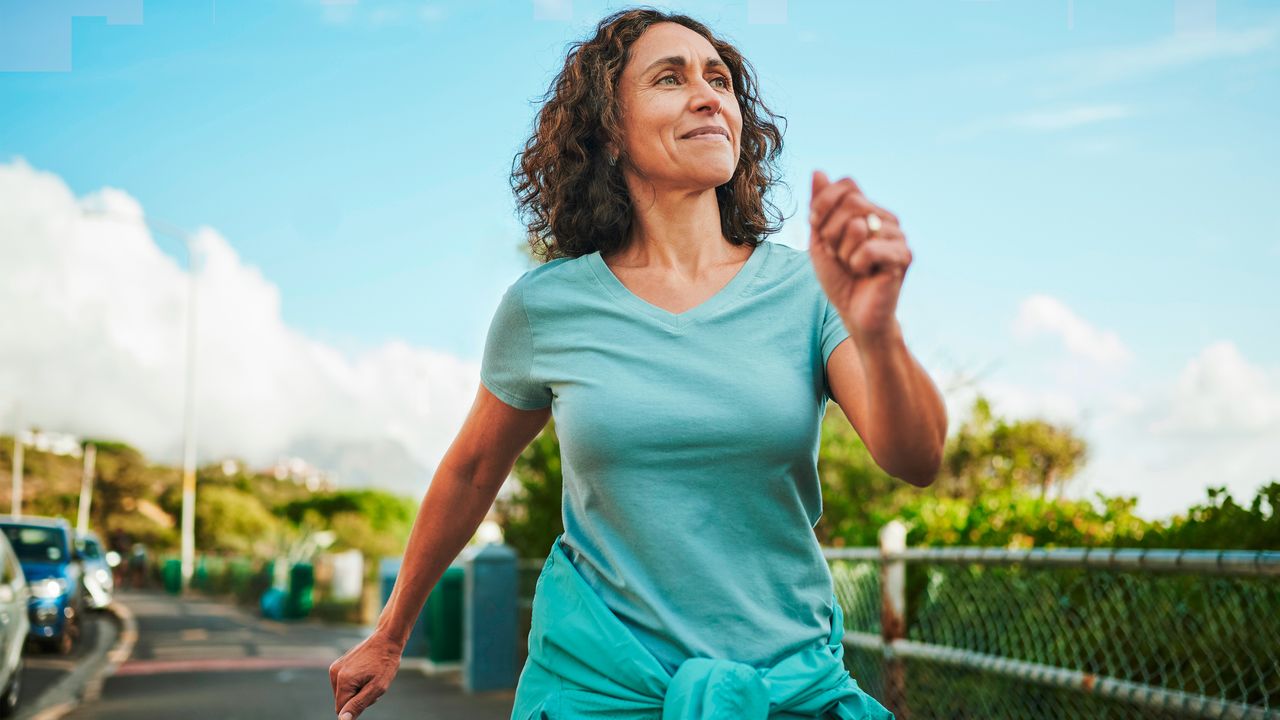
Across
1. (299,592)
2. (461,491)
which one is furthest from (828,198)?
(299,592)

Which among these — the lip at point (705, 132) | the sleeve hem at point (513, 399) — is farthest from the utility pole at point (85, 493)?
the lip at point (705, 132)

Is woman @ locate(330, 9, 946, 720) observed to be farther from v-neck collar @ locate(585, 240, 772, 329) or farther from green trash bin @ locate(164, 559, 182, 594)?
green trash bin @ locate(164, 559, 182, 594)

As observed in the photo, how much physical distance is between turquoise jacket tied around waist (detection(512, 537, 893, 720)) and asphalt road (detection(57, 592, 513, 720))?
8.49 meters

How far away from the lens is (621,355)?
6.84ft

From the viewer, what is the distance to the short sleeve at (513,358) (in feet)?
7.36

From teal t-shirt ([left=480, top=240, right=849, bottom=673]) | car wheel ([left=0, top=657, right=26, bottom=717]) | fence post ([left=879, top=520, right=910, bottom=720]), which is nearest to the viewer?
teal t-shirt ([left=480, top=240, right=849, bottom=673])

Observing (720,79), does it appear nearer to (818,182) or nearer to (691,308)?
(691,308)

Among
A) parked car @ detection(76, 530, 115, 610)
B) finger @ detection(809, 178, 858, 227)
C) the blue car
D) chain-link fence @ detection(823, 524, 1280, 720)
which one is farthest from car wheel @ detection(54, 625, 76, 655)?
finger @ detection(809, 178, 858, 227)

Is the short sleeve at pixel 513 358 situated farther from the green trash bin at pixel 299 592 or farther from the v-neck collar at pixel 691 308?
the green trash bin at pixel 299 592

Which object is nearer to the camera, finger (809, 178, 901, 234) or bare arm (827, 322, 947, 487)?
finger (809, 178, 901, 234)

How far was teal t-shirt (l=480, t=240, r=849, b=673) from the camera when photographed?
1955mm

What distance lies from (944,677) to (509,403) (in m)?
4.60

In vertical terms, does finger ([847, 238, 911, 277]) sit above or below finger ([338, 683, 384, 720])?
above

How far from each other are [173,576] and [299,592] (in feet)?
67.1
